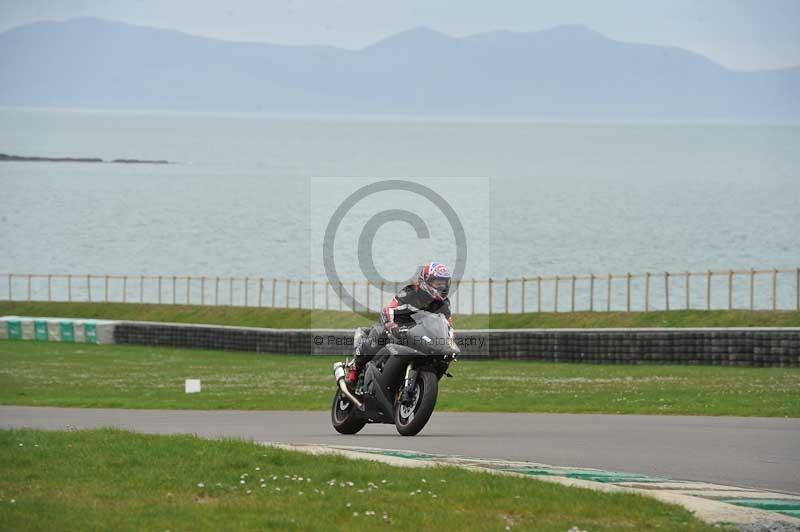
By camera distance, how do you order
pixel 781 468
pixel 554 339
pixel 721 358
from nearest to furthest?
pixel 781 468
pixel 721 358
pixel 554 339

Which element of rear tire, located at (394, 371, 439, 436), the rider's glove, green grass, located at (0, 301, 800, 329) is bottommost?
green grass, located at (0, 301, 800, 329)

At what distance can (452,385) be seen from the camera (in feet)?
105

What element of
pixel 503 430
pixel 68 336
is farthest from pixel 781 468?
pixel 68 336

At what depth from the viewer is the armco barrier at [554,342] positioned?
35.1 m

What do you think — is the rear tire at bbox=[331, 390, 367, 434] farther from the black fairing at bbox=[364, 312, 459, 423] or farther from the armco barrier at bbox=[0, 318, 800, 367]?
the armco barrier at bbox=[0, 318, 800, 367]

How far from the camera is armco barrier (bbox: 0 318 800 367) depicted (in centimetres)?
3512

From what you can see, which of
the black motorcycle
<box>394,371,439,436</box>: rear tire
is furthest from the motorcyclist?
<box>394,371,439,436</box>: rear tire

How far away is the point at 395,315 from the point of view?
1698cm

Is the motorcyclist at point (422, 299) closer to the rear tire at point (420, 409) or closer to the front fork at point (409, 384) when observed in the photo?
the front fork at point (409, 384)

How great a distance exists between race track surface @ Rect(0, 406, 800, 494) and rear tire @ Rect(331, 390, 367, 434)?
139mm

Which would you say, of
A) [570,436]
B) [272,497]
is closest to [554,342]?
[570,436]

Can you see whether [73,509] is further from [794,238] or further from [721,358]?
[794,238]

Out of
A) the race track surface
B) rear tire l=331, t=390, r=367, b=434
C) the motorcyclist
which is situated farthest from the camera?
rear tire l=331, t=390, r=367, b=434

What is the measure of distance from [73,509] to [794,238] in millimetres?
156077
